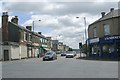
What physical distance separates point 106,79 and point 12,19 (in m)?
54.5

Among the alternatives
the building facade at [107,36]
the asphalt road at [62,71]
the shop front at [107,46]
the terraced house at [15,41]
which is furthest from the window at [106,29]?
the asphalt road at [62,71]

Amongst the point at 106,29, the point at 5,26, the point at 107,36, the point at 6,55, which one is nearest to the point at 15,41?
the point at 5,26

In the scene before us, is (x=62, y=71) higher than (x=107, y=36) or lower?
lower

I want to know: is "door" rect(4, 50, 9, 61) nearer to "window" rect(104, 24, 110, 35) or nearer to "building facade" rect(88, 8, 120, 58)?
"building facade" rect(88, 8, 120, 58)

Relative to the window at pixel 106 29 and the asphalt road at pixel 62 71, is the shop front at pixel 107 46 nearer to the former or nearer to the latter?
the window at pixel 106 29

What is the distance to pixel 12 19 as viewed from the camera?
67.9m

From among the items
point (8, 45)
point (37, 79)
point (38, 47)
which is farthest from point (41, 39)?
point (37, 79)

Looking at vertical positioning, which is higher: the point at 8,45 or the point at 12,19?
the point at 12,19

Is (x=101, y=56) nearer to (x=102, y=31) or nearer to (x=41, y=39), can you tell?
(x=102, y=31)

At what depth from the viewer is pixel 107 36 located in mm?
50344

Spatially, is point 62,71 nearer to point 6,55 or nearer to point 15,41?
point 6,55

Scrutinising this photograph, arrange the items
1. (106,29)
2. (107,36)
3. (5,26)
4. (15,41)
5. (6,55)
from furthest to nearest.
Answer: (15,41) → (5,26) → (106,29) → (6,55) → (107,36)

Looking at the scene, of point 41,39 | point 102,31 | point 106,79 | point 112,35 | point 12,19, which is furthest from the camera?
point 41,39

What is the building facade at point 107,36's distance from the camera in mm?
49125
